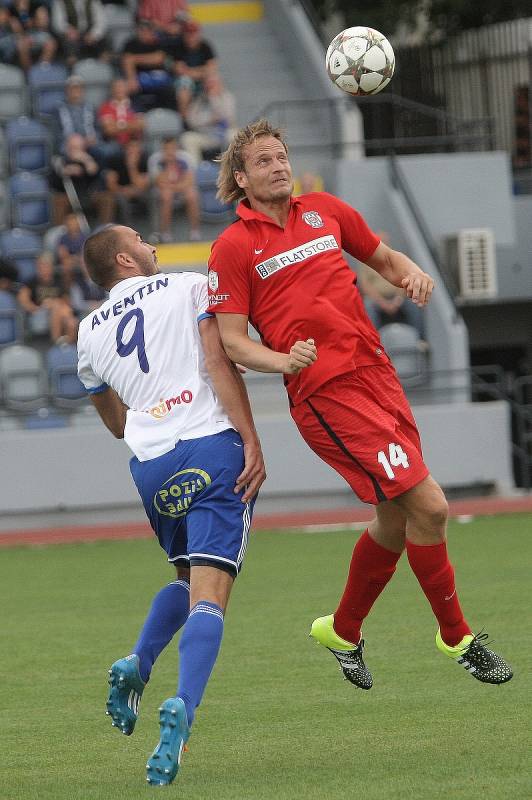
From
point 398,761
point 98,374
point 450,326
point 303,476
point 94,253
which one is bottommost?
point 303,476

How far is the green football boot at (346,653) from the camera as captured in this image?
637 centimetres

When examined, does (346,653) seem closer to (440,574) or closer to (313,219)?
(440,574)

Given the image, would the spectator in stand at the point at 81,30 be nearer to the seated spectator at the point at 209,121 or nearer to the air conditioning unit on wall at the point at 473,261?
the seated spectator at the point at 209,121

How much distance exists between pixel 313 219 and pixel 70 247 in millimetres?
12076

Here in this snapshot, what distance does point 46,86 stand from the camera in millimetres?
20438

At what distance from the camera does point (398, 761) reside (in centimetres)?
518

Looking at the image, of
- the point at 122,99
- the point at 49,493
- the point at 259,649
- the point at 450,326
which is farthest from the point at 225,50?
the point at 259,649

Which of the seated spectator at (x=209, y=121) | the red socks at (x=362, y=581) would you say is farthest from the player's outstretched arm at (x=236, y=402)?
the seated spectator at (x=209, y=121)

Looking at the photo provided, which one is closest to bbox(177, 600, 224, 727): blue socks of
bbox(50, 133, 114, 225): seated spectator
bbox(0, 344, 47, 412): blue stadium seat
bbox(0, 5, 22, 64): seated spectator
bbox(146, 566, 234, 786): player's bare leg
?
bbox(146, 566, 234, 786): player's bare leg

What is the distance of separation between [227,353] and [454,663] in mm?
2377

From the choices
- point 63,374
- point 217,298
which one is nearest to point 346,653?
point 217,298

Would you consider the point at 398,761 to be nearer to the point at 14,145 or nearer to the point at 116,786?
the point at 116,786

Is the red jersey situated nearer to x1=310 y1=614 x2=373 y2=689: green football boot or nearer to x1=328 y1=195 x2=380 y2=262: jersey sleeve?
x1=328 y1=195 x2=380 y2=262: jersey sleeve

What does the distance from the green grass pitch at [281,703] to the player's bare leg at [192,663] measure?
0.54 feet
